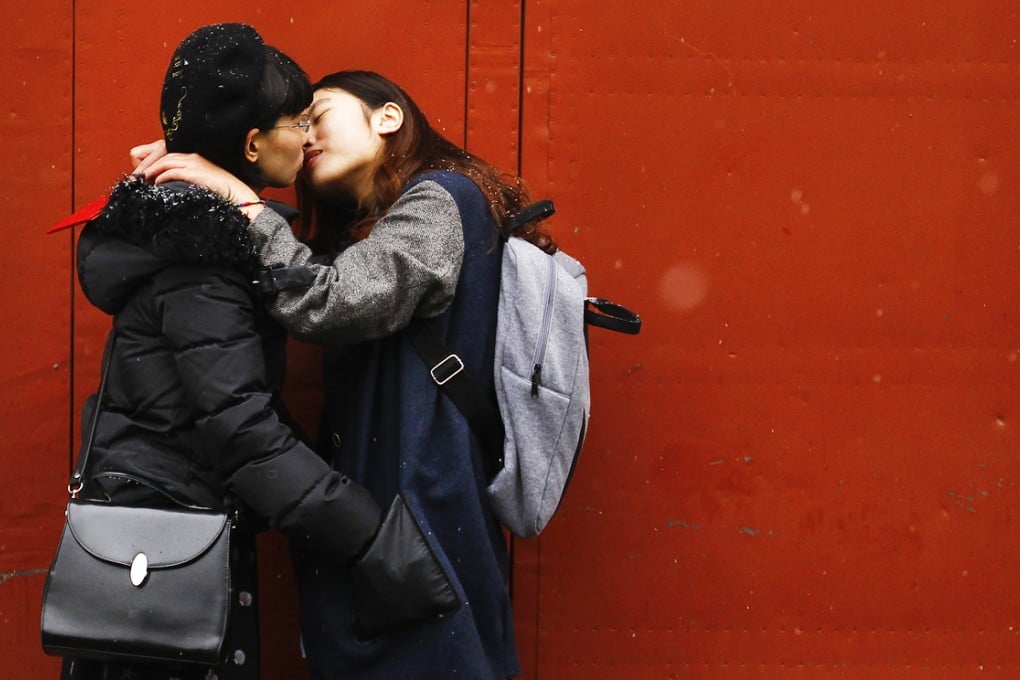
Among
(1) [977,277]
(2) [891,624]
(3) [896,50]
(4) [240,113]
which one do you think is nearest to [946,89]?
(3) [896,50]

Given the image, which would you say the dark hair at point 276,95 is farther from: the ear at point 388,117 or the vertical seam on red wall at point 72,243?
the vertical seam on red wall at point 72,243

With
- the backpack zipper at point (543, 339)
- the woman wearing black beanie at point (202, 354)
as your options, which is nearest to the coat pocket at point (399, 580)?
the woman wearing black beanie at point (202, 354)

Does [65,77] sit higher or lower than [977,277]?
higher

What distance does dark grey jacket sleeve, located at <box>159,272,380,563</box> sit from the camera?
2010 millimetres

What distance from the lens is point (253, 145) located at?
2215mm

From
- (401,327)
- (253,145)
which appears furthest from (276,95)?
(401,327)

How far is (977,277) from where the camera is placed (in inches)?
117

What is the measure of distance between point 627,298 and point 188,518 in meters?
1.34

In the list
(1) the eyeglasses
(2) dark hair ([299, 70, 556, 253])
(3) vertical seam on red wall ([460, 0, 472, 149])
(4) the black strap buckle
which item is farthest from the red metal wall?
(4) the black strap buckle

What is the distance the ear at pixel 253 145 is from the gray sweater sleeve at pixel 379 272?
0.42ft

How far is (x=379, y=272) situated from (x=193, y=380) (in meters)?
0.41

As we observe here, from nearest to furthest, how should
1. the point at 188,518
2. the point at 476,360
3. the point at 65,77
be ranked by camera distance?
the point at 188,518 → the point at 476,360 → the point at 65,77

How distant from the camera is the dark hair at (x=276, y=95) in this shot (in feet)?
7.05

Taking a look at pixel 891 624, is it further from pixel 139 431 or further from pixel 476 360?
pixel 139 431
